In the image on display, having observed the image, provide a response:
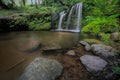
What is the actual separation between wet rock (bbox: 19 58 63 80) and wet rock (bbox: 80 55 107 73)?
81 centimetres

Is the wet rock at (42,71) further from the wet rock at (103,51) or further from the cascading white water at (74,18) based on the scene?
the cascading white water at (74,18)

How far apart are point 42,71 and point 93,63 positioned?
1.50 m

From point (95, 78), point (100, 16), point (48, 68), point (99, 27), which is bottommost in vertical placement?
point (95, 78)

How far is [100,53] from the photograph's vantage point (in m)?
4.89

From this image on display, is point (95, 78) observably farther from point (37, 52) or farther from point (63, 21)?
point (63, 21)

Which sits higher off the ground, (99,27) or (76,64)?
(99,27)

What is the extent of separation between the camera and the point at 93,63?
4.20 metres

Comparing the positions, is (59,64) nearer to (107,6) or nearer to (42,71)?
(42,71)

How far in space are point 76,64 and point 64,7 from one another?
308 inches

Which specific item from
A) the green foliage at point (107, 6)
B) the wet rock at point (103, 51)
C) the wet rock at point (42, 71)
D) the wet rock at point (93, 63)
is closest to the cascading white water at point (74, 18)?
the green foliage at point (107, 6)

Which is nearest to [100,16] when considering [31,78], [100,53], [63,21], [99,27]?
[99,27]

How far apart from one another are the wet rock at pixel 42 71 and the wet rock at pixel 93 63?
0.81 metres

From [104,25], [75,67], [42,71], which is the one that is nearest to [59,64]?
[75,67]

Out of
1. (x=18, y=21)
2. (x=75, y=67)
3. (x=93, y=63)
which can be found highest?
(x=18, y=21)
